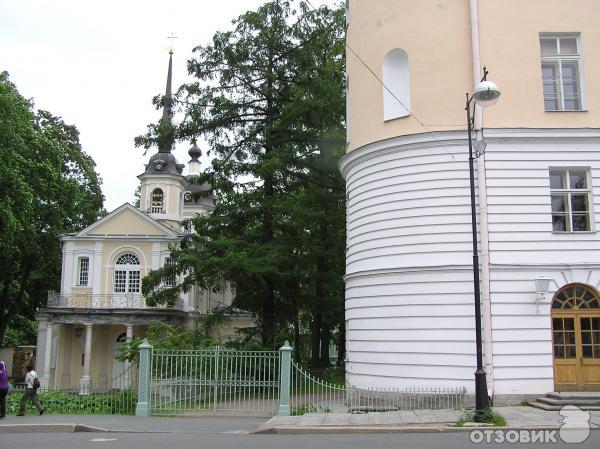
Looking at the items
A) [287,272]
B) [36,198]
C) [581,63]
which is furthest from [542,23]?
[36,198]

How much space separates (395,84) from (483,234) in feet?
18.1

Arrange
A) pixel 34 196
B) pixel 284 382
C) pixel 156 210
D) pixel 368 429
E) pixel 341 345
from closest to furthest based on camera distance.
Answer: pixel 368 429 → pixel 284 382 → pixel 34 196 → pixel 341 345 → pixel 156 210

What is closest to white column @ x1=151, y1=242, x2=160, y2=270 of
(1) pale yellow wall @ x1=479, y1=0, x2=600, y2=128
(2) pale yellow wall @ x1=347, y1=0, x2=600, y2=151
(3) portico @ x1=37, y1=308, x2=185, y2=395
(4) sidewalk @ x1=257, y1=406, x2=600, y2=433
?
(3) portico @ x1=37, y1=308, x2=185, y2=395

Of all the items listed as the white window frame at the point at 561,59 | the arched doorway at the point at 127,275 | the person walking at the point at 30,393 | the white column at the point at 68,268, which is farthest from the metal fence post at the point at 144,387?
the white column at the point at 68,268

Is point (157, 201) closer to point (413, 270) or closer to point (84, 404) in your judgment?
point (84, 404)

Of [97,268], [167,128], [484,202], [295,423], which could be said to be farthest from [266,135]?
[97,268]

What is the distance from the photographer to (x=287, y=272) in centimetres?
2489

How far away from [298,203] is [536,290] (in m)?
10.5

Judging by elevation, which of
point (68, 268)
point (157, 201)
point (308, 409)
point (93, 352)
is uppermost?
point (157, 201)

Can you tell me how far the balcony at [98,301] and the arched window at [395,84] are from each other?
24.3 m

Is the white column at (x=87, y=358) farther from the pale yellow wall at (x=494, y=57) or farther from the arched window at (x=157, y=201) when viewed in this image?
the pale yellow wall at (x=494, y=57)

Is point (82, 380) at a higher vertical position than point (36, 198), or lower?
lower

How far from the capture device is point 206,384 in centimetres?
1675

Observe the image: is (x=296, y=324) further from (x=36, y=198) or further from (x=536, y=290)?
(x=36, y=198)
